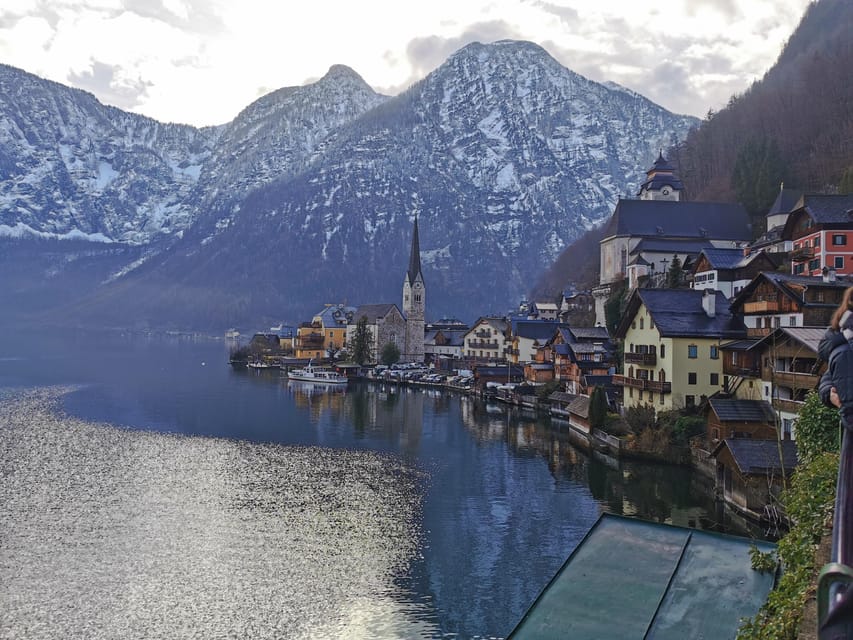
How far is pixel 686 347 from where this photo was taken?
5134 centimetres

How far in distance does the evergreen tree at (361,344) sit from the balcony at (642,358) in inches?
2978

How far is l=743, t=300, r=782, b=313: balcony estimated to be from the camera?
46.3m

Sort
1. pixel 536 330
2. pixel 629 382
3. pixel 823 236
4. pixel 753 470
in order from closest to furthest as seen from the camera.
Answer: pixel 753 470
pixel 629 382
pixel 823 236
pixel 536 330

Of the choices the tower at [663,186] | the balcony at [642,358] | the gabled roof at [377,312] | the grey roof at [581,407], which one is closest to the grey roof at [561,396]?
the grey roof at [581,407]

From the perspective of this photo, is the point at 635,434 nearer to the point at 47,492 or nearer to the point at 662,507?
the point at 662,507

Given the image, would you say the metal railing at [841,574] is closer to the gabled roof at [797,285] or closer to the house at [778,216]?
the gabled roof at [797,285]

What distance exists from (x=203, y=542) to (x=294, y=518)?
16.2ft

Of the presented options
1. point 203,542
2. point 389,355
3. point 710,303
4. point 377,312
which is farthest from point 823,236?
point 377,312

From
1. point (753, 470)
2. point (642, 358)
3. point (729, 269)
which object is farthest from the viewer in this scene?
point (729, 269)

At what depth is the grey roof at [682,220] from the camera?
10075 centimetres

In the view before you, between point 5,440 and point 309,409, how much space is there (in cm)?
3016

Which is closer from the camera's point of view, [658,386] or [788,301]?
[788,301]

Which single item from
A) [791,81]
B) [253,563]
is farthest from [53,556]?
[791,81]

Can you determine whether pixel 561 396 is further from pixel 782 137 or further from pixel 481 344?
pixel 782 137
